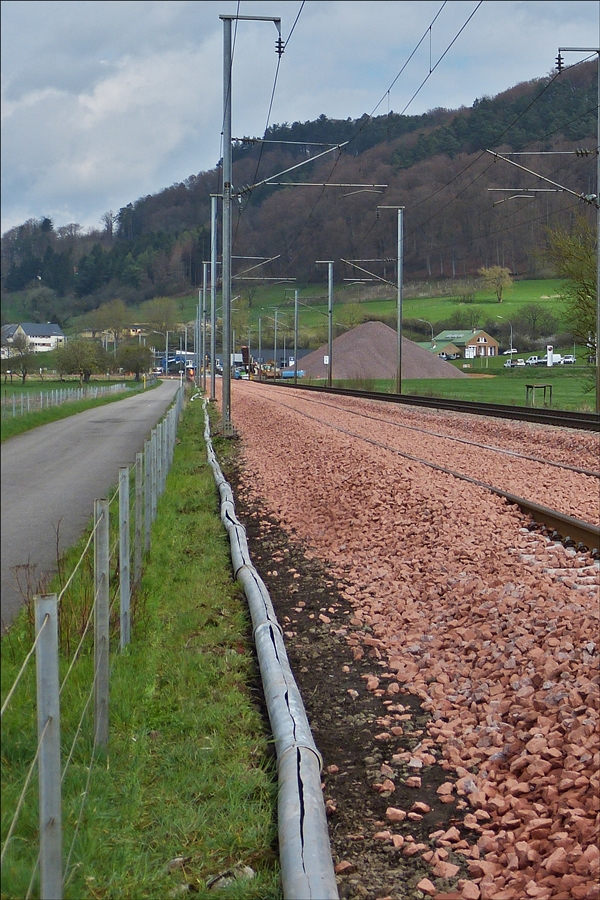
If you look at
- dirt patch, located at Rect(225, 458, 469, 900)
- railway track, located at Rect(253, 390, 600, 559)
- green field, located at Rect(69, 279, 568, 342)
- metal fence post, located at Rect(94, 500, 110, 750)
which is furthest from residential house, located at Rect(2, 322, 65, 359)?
green field, located at Rect(69, 279, 568, 342)

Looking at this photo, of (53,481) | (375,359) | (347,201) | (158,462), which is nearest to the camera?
(53,481)

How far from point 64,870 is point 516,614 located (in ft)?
14.4

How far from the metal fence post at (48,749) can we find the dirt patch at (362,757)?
153 centimetres

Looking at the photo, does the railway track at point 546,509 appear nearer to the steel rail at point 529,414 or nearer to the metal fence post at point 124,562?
the steel rail at point 529,414

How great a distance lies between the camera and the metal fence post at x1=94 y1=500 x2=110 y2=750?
4648mm

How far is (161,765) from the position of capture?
494 cm

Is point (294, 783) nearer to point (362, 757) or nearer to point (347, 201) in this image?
point (362, 757)

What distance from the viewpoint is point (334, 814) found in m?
4.71

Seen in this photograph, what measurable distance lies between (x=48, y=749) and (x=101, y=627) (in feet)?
5.84

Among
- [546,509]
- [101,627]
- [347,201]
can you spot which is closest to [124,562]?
[101,627]

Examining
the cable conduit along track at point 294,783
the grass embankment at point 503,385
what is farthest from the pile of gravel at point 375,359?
the cable conduit along track at point 294,783

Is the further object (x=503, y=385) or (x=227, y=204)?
(x=503, y=385)

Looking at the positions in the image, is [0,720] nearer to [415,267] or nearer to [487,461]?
[487,461]

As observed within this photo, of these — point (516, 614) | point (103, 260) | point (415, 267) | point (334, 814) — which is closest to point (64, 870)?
point (334, 814)
